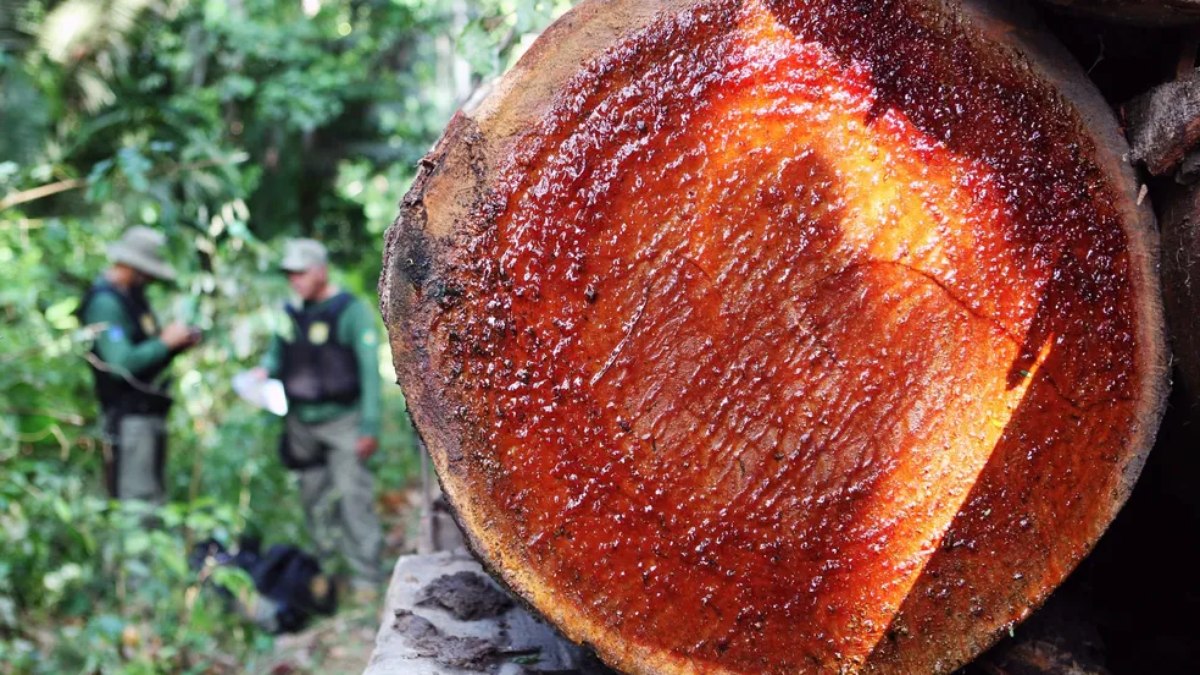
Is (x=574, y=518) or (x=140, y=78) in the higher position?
(x=140, y=78)

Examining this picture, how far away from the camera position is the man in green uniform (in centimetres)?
528

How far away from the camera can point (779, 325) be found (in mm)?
1410

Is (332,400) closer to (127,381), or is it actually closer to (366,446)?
(366,446)

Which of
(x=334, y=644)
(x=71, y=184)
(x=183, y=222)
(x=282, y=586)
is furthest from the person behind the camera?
(x=282, y=586)

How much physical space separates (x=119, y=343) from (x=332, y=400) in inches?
45.2

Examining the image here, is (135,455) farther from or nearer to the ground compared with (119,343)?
nearer to the ground

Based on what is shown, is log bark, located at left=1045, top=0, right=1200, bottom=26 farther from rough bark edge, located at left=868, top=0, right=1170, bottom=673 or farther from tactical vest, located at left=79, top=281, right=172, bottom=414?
tactical vest, located at left=79, top=281, right=172, bottom=414

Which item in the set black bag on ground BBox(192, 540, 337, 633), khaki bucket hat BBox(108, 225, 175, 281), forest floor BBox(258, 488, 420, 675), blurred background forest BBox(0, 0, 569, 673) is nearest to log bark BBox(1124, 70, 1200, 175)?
blurred background forest BBox(0, 0, 569, 673)

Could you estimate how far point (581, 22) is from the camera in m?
1.42

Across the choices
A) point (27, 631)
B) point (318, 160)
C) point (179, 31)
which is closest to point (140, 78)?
point (179, 31)

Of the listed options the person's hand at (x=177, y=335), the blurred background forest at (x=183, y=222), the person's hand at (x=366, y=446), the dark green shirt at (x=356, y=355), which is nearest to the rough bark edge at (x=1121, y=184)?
the blurred background forest at (x=183, y=222)

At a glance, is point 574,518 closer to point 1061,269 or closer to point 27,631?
point 1061,269

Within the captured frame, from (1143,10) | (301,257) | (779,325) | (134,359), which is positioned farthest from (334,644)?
(1143,10)

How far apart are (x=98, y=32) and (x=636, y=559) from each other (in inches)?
318
